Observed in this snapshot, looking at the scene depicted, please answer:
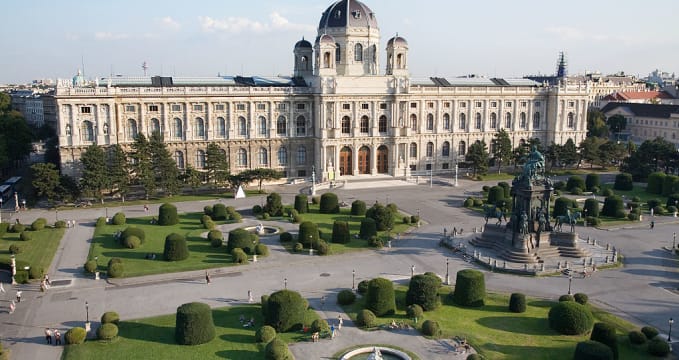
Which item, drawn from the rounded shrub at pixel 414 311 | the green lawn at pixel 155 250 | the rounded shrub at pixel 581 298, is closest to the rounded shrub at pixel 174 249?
the green lawn at pixel 155 250

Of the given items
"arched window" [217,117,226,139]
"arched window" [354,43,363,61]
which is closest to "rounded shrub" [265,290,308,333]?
"arched window" [217,117,226,139]

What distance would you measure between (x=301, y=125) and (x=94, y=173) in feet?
105

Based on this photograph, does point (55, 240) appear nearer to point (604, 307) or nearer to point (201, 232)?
point (201, 232)

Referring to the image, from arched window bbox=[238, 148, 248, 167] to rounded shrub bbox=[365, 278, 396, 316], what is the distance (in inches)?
2075

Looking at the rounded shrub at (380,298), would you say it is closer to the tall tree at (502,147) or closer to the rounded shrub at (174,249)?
the rounded shrub at (174,249)

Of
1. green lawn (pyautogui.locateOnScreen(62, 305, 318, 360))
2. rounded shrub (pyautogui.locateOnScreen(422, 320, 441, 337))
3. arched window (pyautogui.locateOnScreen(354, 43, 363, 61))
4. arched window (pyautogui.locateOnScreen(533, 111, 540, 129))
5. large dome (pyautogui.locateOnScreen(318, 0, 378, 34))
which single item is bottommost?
green lawn (pyautogui.locateOnScreen(62, 305, 318, 360))

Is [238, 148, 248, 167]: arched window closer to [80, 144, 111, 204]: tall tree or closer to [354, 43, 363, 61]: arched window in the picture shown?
[80, 144, 111, 204]: tall tree

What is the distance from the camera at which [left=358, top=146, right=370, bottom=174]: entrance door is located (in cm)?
9269

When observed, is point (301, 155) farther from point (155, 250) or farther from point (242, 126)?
point (155, 250)

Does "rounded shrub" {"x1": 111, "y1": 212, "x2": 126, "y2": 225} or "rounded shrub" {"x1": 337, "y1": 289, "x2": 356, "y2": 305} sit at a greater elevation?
"rounded shrub" {"x1": 111, "y1": 212, "x2": 126, "y2": 225}

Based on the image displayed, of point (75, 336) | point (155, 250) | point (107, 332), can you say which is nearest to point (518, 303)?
point (107, 332)

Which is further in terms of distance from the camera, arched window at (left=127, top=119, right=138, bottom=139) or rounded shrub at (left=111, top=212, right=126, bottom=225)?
arched window at (left=127, top=119, right=138, bottom=139)

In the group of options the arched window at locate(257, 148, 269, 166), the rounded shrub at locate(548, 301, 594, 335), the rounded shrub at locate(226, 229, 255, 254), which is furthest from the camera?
the arched window at locate(257, 148, 269, 166)

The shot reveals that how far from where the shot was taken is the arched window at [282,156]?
9041 centimetres
